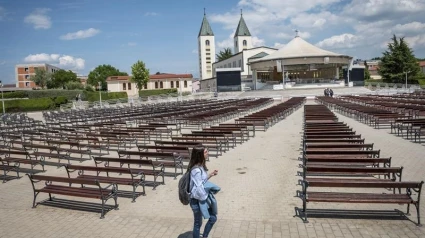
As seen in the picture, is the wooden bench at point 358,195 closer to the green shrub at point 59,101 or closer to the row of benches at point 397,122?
the row of benches at point 397,122

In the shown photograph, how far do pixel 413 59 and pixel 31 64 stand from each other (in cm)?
10954

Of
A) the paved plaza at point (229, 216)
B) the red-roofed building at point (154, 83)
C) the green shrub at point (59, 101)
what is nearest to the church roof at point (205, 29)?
the red-roofed building at point (154, 83)

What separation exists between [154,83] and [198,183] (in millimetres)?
85566

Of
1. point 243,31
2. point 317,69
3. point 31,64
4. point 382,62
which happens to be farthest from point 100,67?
point 382,62

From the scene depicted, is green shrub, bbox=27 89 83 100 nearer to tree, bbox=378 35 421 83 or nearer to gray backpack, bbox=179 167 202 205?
gray backpack, bbox=179 167 202 205

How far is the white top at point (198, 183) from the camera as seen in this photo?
14.0ft

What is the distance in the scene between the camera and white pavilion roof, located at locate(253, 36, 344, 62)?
6166 cm

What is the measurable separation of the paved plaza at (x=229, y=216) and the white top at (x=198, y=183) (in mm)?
1102

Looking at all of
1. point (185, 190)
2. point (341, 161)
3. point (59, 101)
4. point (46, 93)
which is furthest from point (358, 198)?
point (46, 93)

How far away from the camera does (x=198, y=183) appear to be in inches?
170

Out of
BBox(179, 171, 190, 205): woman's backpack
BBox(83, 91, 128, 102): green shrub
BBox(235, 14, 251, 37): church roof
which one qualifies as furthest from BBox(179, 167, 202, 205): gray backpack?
BBox(235, 14, 251, 37): church roof

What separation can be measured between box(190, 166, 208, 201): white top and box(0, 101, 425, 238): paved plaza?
1102mm

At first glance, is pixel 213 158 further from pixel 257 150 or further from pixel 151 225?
pixel 151 225

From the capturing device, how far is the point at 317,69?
7081 centimetres
